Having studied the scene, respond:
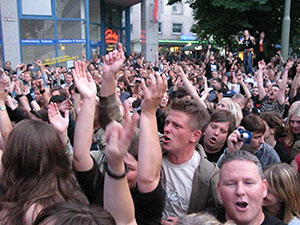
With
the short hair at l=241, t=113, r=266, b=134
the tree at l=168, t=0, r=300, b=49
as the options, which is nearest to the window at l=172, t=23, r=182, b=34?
the tree at l=168, t=0, r=300, b=49

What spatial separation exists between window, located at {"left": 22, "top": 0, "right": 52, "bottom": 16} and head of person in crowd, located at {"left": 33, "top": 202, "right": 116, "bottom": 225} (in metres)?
Result: 18.6

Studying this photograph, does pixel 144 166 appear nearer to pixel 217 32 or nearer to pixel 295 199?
pixel 295 199

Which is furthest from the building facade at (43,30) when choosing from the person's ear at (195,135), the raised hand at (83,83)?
the person's ear at (195,135)

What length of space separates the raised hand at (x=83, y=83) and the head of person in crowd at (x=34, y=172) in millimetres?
535

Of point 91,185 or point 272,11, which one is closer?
point 91,185

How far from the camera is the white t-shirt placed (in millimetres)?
2355

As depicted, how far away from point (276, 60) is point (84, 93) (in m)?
13.6

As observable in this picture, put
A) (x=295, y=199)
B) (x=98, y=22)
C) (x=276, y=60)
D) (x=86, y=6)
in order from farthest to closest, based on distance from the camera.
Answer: (x=98, y=22)
(x=86, y=6)
(x=276, y=60)
(x=295, y=199)

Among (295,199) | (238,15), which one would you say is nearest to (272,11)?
(238,15)

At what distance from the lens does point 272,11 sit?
1731cm

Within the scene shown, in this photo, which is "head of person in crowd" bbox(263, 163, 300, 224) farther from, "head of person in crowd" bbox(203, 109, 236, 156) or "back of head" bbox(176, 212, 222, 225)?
"back of head" bbox(176, 212, 222, 225)

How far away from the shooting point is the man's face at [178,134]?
7.98ft

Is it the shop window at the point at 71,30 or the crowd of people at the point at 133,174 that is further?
the shop window at the point at 71,30

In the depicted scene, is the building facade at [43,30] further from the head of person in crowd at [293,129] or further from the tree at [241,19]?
the head of person in crowd at [293,129]
